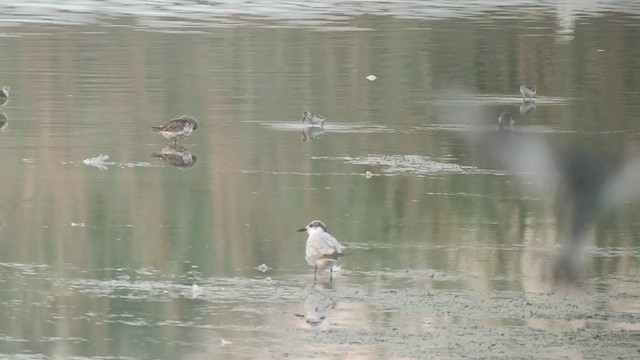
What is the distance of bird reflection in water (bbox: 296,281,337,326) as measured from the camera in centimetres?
875

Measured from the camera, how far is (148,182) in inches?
514

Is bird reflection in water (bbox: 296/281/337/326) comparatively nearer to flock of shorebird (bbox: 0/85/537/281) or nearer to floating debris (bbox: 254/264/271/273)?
flock of shorebird (bbox: 0/85/537/281)

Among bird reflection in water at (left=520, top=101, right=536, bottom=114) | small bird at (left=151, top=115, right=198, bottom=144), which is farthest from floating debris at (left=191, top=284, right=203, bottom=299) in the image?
bird reflection in water at (left=520, top=101, right=536, bottom=114)

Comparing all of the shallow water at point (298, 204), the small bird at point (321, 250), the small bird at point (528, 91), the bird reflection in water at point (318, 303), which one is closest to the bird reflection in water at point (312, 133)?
the shallow water at point (298, 204)

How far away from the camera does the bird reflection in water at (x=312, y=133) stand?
1572cm

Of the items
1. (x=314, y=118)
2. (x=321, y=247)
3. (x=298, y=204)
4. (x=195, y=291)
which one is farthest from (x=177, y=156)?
(x=195, y=291)

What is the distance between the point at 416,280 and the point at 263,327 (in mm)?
1534

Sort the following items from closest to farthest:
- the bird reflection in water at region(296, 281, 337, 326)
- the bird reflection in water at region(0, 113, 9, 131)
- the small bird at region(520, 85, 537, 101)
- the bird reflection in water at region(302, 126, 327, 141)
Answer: the bird reflection in water at region(296, 281, 337, 326)
the bird reflection in water at region(302, 126, 327, 141)
the bird reflection in water at region(0, 113, 9, 131)
the small bird at region(520, 85, 537, 101)

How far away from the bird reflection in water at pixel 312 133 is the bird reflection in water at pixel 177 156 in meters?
1.31

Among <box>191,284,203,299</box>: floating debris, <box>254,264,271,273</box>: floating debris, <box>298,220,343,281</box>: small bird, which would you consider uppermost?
<box>298,220,343,281</box>: small bird

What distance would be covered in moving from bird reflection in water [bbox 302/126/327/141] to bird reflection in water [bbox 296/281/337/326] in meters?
6.07

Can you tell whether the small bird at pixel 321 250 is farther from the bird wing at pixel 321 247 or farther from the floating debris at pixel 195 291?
the floating debris at pixel 195 291

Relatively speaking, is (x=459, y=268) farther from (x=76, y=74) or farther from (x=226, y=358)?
(x=76, y=74)

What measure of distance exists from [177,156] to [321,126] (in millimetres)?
2288
